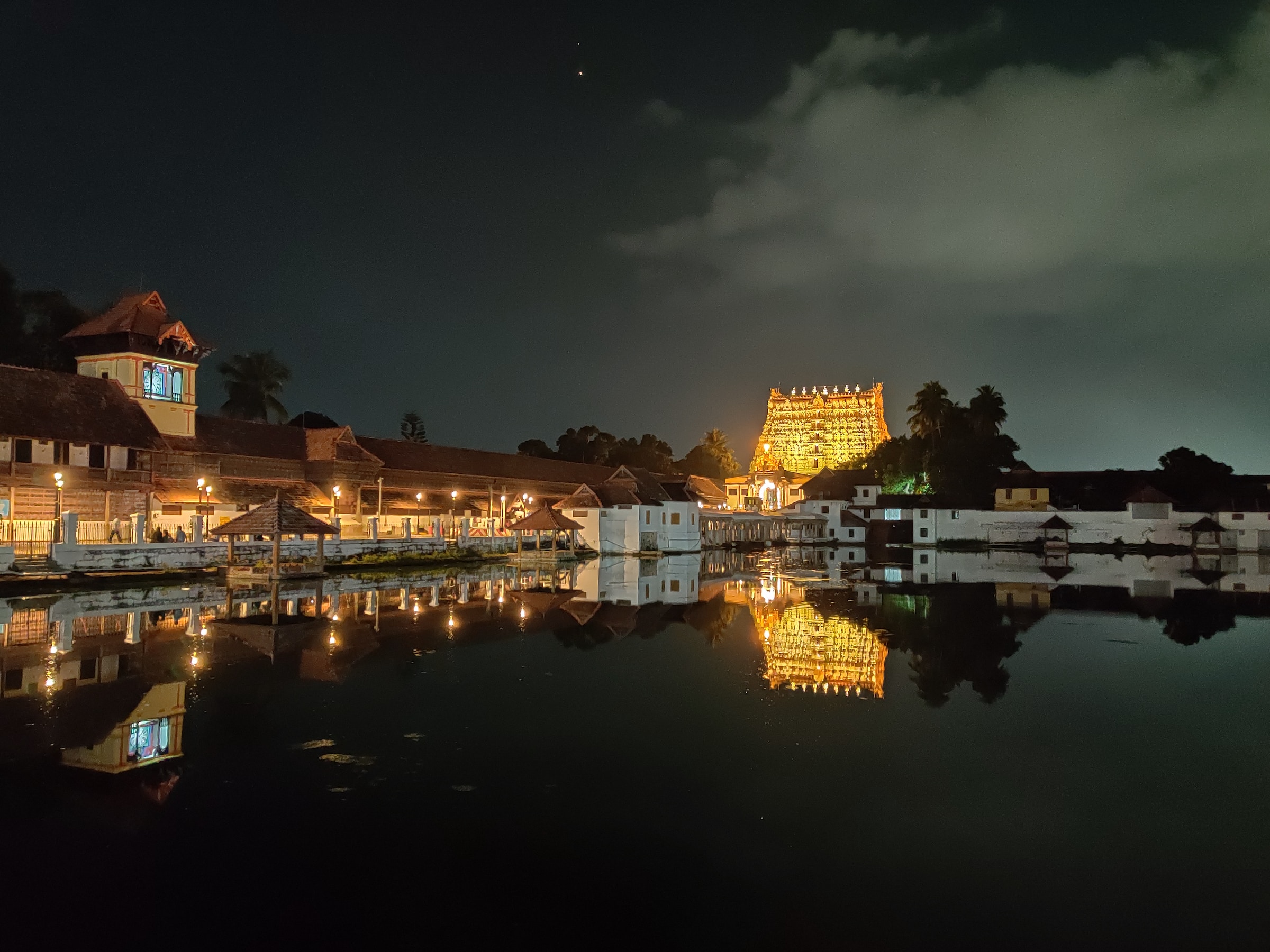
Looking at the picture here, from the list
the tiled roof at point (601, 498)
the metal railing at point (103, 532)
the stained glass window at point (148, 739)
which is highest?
the tiled roof at point (601, 498)

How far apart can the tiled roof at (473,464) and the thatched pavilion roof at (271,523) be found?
1652cm

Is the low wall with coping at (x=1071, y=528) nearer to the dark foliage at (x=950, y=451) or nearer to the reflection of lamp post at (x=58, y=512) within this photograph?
the dark foliage at (x=950, y=451)

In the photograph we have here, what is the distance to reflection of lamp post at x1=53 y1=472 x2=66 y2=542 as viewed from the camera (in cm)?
2184

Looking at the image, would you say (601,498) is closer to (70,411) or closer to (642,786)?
(70,411)

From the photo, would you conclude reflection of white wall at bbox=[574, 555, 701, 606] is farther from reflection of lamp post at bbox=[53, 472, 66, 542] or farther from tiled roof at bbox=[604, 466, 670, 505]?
reflection of lamp post at bbox=[53, 472, 66, 542]

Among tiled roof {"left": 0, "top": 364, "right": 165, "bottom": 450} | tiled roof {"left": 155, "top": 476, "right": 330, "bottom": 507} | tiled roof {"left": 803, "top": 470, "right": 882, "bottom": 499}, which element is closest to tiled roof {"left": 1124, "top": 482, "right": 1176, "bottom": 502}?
tiled roof {"left": 803, "top": 470, "right": 882, "bottom": 499}

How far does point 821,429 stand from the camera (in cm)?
9538

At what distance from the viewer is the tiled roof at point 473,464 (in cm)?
4056

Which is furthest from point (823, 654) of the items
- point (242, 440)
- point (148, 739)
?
point (242, 440)

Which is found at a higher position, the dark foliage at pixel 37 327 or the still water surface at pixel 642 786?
the dark foliage at pixel 37 327

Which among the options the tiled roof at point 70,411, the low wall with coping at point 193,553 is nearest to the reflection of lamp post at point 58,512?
the low wall with coping at point 193,553

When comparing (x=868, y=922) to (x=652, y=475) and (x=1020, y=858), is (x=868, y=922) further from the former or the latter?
(x=652, y=475)

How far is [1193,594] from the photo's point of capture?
24047 millimetres

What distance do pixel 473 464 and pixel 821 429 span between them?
59.6 m
